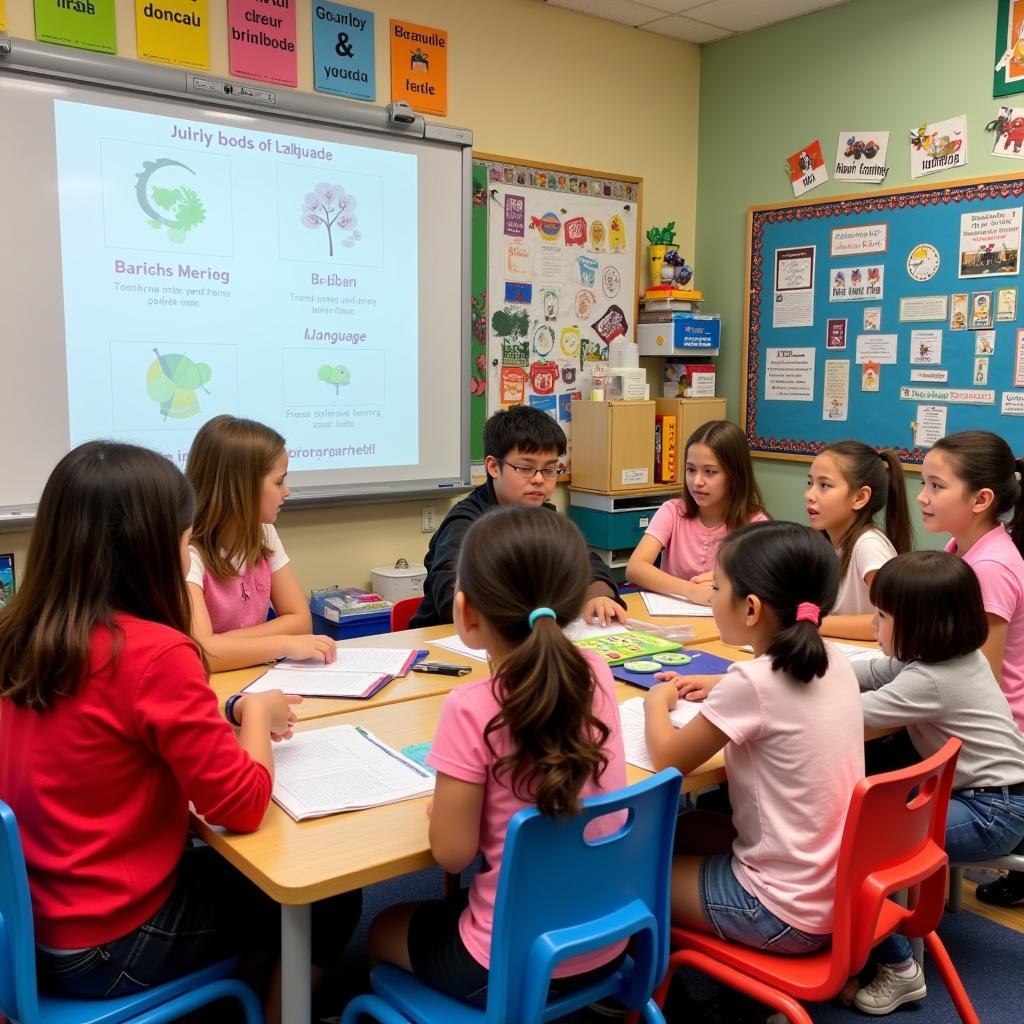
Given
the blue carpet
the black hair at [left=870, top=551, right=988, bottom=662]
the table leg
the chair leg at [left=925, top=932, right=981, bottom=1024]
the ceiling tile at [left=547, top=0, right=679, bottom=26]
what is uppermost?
the ceiling tile at [left=547, top=0, right=679, bottom=26]

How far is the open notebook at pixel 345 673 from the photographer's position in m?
1.92

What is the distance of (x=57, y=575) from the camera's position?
1312 millimetres

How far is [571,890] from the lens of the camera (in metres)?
1.27

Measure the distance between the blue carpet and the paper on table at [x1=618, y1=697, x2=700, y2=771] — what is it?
70 centimetres

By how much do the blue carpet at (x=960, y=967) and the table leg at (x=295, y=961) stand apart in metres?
0.86

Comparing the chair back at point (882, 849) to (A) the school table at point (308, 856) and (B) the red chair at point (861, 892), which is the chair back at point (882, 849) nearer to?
(B) the red chair at point (861, 892)

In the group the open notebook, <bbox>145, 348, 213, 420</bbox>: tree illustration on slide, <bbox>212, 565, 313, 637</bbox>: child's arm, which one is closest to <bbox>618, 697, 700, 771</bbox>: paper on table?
the open notebook

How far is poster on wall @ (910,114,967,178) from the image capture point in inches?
149

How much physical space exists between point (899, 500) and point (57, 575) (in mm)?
2153

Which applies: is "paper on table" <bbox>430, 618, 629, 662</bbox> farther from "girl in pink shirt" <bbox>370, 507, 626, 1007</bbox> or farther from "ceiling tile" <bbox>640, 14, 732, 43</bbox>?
"ceiling tile" <bbox>640, 14, 732, 43</bbox>

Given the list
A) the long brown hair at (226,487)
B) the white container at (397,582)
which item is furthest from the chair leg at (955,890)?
the white container at (397,582)

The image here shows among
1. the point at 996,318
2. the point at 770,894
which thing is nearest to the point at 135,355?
the point at 770,894

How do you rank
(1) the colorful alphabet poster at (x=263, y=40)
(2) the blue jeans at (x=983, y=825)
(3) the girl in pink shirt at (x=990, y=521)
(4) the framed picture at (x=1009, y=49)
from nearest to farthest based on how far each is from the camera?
(2) the blue jeans at (x=983, y=825) < (3) the girl in pink shirt at (x=990, y=521) < (1) the colorful alphabet poster at (x=263, y=40) < (4) the framed picture at (x=1009, y=49)

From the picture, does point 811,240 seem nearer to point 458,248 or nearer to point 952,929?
point 458,248
